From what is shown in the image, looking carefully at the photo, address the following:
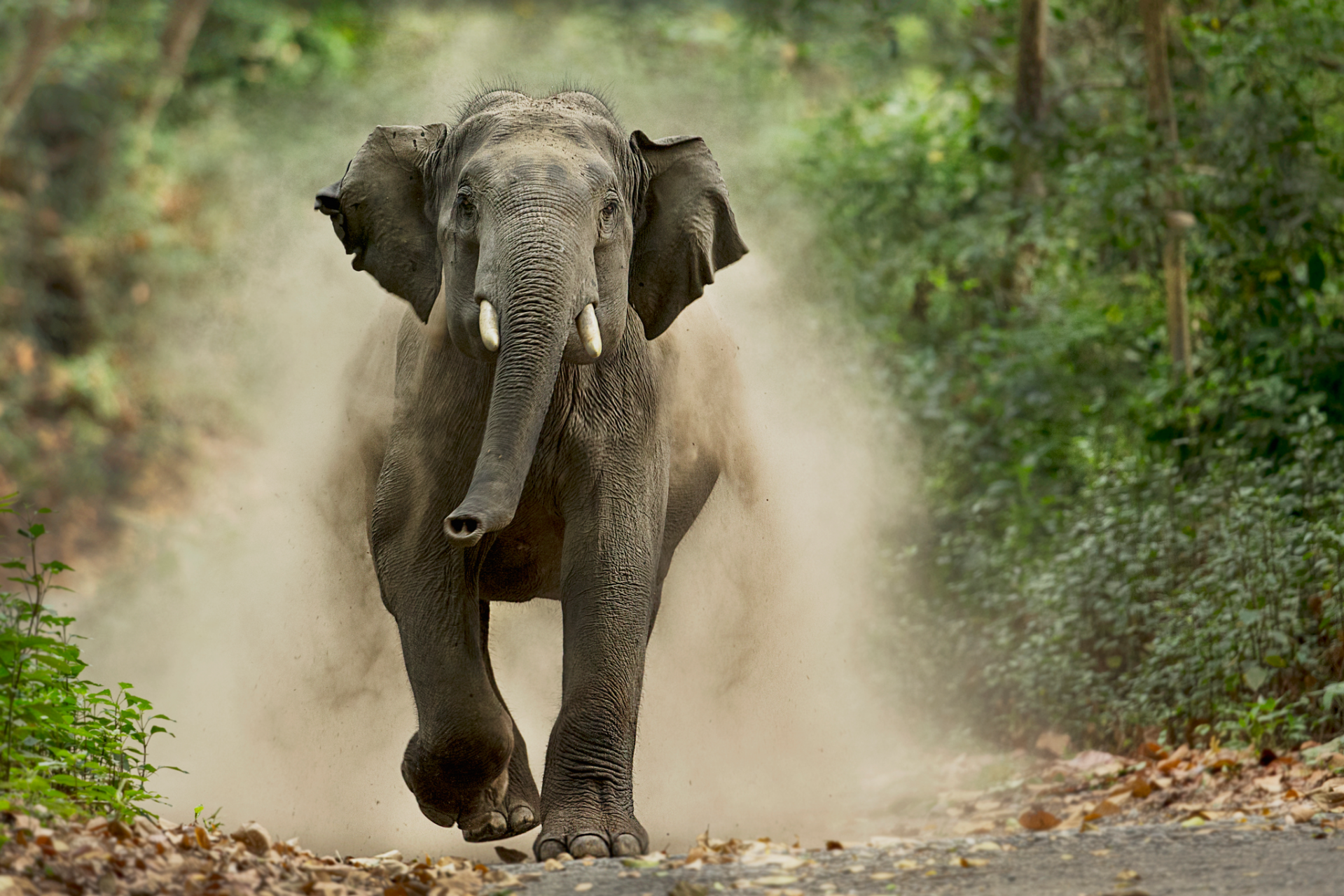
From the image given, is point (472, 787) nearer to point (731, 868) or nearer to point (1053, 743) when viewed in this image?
point (731, 868)

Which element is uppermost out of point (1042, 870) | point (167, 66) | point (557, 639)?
point (167, 66)

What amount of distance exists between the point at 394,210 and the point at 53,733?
2.12m

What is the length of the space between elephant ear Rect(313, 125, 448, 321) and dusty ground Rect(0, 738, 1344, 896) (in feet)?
6.27

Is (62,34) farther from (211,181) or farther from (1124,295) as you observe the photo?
(1124,295)

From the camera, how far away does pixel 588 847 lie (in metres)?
5.06

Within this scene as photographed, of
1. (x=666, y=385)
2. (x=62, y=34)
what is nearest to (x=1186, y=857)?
(x=666, y=385)

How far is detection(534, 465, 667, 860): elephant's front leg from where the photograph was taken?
204 inches

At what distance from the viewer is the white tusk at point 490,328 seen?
4.90 m

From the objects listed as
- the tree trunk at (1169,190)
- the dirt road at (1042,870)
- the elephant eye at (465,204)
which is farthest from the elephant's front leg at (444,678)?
the tree trunk at (1169,190)

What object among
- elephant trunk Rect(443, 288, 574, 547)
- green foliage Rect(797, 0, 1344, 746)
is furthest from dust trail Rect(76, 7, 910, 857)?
elephant trunk Rect(443, 288, 574, 547)

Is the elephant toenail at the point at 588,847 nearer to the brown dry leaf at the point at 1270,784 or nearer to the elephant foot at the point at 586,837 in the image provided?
the elephant foot at the point at 586,837

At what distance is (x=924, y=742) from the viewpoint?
10.1m

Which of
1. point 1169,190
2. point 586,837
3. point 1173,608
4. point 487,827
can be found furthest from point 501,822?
point 1169,190

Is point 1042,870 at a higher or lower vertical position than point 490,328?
lower
